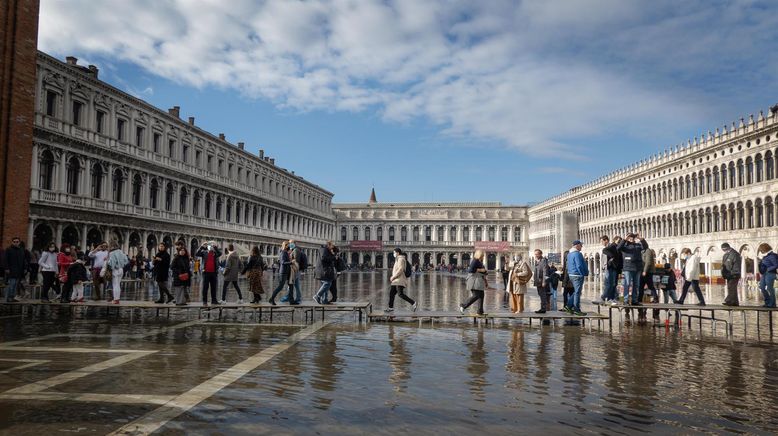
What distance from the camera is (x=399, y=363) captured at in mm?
8656

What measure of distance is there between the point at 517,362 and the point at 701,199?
4985 cm

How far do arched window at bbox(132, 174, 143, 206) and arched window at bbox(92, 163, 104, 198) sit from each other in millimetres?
3787

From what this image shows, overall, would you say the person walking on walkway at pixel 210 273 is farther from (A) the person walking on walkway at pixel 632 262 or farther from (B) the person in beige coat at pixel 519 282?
(A) the person walking on walkway at pixel 632 262

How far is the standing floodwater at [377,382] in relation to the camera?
5.60 meters

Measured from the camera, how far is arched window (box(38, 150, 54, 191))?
32.6m

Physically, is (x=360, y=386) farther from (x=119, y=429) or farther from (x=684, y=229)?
(x=684, y=229)

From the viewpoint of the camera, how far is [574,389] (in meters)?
7.08

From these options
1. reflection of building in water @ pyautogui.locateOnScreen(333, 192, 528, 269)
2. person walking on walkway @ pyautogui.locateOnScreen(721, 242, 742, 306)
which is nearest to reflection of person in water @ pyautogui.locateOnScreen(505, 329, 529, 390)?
person walking on walkway @ pyautogui.locateOnScreen(721, 242, 742, 306)

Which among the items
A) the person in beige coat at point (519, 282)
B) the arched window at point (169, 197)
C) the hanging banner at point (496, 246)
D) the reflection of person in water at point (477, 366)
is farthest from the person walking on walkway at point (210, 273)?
the hanging banner at point (496, 246)

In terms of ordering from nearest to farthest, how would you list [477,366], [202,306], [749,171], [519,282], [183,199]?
[477,366] < [202,306] < [519,282] < [749,171] < [183,199]

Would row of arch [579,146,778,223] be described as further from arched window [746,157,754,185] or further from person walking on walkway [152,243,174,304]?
person walking on walkway [152,243,174,304]

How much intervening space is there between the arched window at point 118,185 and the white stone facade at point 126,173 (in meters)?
0.07

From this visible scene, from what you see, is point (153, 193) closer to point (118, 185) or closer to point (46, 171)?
point (118, 185)

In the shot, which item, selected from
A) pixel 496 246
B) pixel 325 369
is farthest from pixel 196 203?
pixel 496 246
